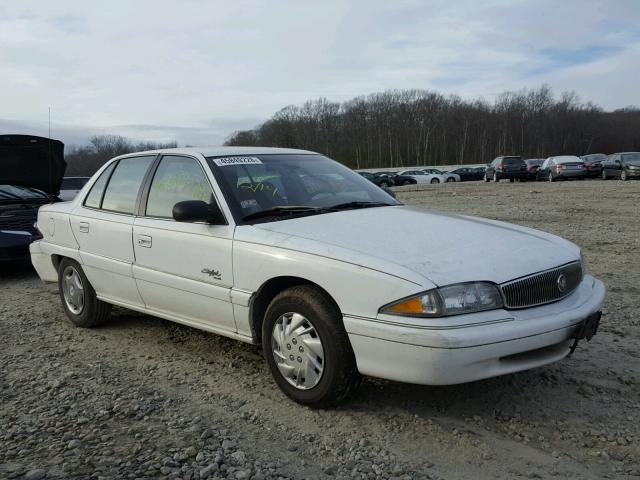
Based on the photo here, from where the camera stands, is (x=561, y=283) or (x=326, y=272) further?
(x=561, y=283)

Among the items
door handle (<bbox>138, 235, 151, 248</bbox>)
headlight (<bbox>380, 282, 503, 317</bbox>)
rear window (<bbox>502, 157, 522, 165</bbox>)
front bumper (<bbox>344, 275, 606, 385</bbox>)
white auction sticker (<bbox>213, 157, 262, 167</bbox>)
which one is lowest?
front bumper (<bbox>344, 275, 606, 385</bbox>)

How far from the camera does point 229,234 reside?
3744 millimetres

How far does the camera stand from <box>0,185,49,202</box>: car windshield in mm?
8461

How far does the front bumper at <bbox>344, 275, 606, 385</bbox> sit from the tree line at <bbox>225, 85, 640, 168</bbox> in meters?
97.2

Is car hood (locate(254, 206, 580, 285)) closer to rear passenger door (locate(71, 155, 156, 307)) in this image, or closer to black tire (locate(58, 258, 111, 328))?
rear passenger door (locate(71, 155, 156, 307))

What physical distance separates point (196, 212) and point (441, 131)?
338 ft

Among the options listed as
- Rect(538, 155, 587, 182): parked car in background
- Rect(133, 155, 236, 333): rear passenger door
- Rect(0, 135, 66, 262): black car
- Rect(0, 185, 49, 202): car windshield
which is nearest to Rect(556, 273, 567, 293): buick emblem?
Rect(133, 155, 236, 333): rear passenger door

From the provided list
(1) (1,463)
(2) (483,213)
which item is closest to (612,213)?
(2) (483,213)

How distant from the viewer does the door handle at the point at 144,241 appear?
433 cm

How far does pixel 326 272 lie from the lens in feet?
10.4

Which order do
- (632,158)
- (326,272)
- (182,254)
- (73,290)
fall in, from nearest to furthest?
(326,272) < (182,254) < (73,290) < (632,158)

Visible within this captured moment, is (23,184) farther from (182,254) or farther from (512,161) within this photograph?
(512,161)

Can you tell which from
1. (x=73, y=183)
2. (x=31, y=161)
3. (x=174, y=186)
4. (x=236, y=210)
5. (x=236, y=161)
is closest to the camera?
(x=236, y=210)

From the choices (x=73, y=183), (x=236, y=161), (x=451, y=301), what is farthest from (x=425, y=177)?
(x=451, y=301)
